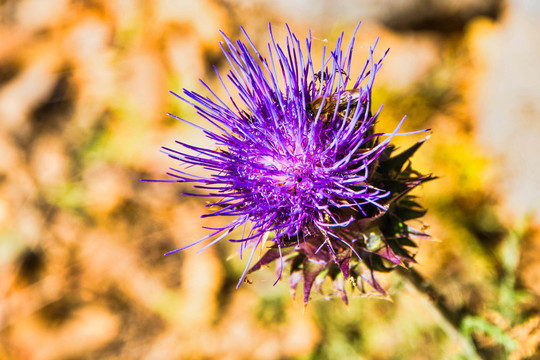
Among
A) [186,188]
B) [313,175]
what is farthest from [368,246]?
[186,188]

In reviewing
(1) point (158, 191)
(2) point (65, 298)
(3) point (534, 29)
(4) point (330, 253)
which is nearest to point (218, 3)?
(1) point (158, 191)

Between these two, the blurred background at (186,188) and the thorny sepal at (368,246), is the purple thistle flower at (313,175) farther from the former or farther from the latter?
the blurred background at (186,188)

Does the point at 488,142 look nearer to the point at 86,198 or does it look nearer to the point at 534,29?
the point at 534,29

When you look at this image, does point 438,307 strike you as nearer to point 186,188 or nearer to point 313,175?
point 313,175

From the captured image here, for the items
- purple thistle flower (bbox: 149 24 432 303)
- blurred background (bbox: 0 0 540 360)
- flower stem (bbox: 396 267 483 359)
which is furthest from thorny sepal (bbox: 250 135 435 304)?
blurred background (bbox: 0 0 540 360)

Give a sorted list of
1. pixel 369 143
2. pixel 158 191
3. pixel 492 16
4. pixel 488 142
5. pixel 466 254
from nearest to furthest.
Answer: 1. pixel 369 143
2. pixel 466 254
3. pixel 488 142
4. pixel 492 16
5. pixel 158 191

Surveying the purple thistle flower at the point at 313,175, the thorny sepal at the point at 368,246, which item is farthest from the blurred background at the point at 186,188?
the purple thistle flower at the point at 313,175
